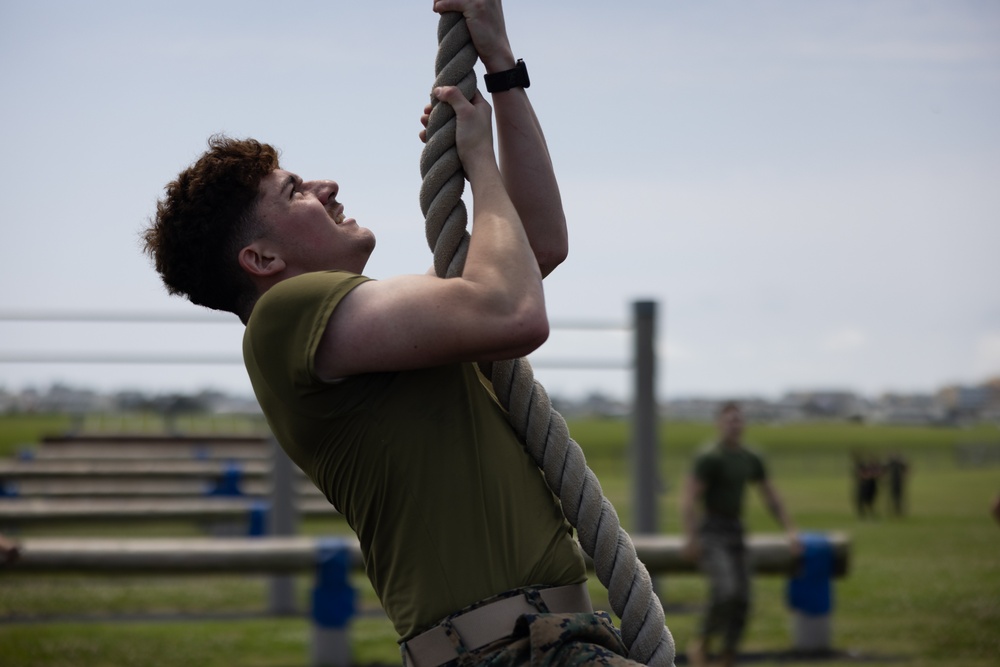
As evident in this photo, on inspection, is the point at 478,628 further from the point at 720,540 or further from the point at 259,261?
the point at 720,540

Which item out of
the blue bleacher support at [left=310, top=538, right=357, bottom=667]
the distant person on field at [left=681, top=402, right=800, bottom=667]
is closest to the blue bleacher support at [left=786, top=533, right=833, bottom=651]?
the distant person on field at [left=681, top=402, right=800, bottom=667]

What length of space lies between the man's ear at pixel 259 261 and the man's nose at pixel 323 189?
137 millimetres

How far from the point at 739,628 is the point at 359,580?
5475 mm

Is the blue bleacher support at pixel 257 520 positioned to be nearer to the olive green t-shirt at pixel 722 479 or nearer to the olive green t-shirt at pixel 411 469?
the olive green t-shirt at pixel 722 479

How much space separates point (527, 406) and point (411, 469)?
0.25m

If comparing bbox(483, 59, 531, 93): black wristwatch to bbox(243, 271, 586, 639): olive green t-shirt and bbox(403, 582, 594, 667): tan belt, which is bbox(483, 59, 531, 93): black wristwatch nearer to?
bbox(243, 271, 586, 639): olive green t-shirt

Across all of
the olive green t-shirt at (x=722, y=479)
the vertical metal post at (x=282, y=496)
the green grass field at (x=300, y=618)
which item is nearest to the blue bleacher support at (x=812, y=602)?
the green grass field at (x=300, y=618)

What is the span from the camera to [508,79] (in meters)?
1.90

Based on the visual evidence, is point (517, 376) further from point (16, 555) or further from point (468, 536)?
point (16, 555)

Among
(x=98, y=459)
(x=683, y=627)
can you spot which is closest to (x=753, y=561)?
(x=683, y=627)

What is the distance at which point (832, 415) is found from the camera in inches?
5187

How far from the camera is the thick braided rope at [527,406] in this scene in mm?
1804

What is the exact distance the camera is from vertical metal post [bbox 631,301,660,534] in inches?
317

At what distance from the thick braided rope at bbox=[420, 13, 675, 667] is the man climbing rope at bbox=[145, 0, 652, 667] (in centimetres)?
3
